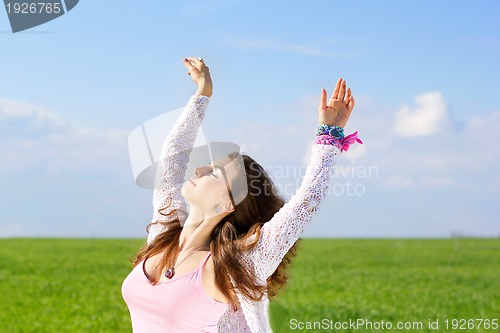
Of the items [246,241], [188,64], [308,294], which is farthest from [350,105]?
[308,294]

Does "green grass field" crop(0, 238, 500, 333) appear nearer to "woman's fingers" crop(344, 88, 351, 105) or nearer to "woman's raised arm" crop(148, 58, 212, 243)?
"woman's raised arm" crop(148, 58, 212, 243)

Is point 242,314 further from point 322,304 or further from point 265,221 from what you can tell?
point 322,304

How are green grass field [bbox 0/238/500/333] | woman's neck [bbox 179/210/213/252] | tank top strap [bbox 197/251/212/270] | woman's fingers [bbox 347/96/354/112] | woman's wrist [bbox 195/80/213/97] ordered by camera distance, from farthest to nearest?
green grass field [bbox 0/238/500/333], woman's wrist [bbox 195/80/213/97], woman's neck [bbox 179/210/213/252], tank top strap [bbox 197/251/212/270], woman's fingers [bbox 347/96/354/112]

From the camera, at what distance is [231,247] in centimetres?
308

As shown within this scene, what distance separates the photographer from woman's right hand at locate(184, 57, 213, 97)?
3.69m

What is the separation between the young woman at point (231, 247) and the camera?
2.97 metres

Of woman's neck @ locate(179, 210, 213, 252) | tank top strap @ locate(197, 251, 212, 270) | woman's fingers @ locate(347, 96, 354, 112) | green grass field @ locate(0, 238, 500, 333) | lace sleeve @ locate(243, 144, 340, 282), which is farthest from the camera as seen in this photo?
green grass field @ locate(0, 238, 500, 333)

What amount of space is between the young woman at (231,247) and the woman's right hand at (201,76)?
56cm

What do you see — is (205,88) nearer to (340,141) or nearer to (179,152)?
(179,152)

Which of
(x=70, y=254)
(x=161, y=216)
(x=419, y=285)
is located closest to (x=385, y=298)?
(x=419, y=285)

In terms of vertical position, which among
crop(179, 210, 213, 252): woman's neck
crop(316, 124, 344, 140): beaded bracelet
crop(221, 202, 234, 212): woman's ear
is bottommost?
crop(179, 210, 213, 252): woman's neck

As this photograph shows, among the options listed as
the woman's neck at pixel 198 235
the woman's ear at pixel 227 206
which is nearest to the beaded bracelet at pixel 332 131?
the woman's ear at pixel 227 206

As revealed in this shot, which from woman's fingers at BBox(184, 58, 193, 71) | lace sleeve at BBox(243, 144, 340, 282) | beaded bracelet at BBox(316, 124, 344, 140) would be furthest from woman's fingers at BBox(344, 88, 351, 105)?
woman's fingers at BBox(184, 58, 193, 71)

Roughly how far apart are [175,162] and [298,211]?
3.48ft
